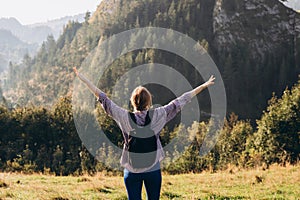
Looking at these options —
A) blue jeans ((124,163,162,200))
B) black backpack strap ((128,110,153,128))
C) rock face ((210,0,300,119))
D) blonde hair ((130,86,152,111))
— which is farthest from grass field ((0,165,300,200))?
rock face ((210,0,300,119))

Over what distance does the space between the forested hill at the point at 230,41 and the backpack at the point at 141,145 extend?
107093mm

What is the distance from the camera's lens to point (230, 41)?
128 meters

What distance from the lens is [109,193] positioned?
10.7 meters

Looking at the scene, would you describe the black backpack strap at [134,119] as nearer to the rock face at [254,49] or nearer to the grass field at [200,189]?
the grass field at [200,189]

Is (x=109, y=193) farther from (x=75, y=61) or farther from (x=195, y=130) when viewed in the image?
(x=75, y=61)

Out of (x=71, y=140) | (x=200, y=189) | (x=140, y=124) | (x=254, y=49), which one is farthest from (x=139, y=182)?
(x=254, y=49)

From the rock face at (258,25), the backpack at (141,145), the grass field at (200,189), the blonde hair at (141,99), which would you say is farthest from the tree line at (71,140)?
the rock face at (258,25)

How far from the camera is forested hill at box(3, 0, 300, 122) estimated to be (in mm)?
115812

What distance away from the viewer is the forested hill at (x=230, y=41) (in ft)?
380

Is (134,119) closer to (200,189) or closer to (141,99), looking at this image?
(141,99)

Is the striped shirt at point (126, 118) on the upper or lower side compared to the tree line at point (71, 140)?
upper

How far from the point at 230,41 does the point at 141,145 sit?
127 meters

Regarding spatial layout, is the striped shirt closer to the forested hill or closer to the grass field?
the grass field

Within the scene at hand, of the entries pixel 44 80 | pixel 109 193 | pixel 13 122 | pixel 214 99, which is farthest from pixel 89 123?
pixel 44 80
